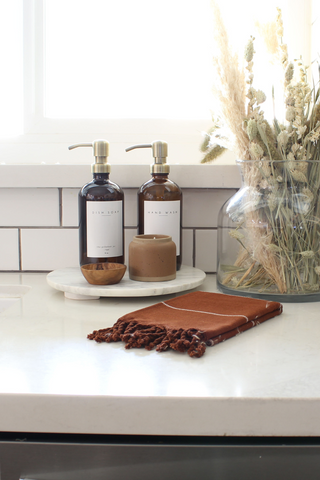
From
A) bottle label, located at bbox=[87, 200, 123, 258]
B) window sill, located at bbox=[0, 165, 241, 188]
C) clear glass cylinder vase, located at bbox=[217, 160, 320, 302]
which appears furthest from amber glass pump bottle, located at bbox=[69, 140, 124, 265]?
clear glass cylinder vase, located at bbox=[217, 160, 320, 302]

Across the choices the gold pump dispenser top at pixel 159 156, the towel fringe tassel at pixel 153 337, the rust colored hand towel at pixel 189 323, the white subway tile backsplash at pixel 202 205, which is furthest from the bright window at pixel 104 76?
the towel fringe tassel at pixel 153 337

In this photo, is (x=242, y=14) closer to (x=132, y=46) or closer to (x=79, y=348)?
(x=132, y=46)

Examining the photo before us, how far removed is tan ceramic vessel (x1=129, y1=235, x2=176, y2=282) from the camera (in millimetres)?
891

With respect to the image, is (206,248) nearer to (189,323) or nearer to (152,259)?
(152,259)

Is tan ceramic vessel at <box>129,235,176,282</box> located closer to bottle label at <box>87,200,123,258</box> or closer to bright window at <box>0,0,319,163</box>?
bottle label at <box>87,200,123,258</box>

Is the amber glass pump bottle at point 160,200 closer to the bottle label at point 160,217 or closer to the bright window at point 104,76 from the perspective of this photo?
the bottle label at point 160,217

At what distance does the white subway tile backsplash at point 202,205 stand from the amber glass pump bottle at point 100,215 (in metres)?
0.23

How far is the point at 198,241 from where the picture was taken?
117cm

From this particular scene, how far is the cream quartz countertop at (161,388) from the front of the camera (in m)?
0.49

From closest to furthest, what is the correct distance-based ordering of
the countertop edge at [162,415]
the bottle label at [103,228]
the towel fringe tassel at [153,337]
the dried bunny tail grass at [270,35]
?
the countertop edge at [162,415] < the towel fringe tassel at [153,337] < the dried bunny tail grass at [270,35] < the bottle label at [103,228]

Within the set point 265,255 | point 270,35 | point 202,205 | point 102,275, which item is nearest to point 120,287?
point 102,275

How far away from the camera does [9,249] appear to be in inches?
46.1

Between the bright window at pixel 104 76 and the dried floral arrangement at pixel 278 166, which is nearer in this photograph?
the dried floral arrangement at pixel 278 166

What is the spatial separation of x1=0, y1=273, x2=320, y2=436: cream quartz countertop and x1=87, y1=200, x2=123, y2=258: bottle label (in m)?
0.31
